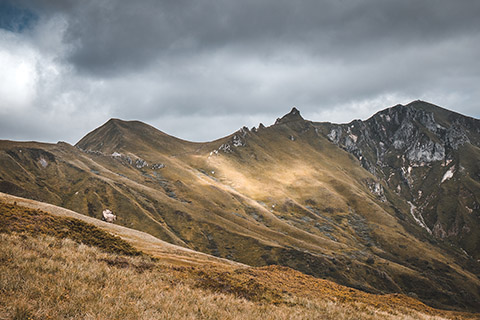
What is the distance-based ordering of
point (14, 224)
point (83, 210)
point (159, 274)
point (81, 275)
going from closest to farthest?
1. point (81, 275)
2. point (159, 274)
3. point (14, 224)
4. point (83, 210)

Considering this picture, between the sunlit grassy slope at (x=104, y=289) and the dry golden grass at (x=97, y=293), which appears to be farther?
the sunlit grassy slope at (x=104, y=289)

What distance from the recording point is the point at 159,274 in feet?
61.7

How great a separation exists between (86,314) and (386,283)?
202800 mm

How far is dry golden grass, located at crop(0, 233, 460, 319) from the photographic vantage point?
1009 centimetres

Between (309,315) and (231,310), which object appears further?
(309,315)

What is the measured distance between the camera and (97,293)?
1188cm

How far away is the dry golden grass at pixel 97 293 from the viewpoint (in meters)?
10.1

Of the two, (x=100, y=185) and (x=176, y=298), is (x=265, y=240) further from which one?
(x=176, y=298)

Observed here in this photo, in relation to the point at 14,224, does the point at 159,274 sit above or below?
below

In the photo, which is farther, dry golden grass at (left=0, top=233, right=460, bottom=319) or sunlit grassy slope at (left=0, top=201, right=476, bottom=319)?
sunlit grassy slope at (left=0, top=201, right=476, bottom=319)

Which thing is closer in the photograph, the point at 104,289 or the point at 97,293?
the point at 97,293

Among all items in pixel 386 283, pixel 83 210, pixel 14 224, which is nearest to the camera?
pixel 14 224

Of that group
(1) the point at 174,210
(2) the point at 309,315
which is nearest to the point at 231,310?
(2) the point at 309,315

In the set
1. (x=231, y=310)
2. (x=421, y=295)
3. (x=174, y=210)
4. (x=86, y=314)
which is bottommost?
(x=421, y=295)
